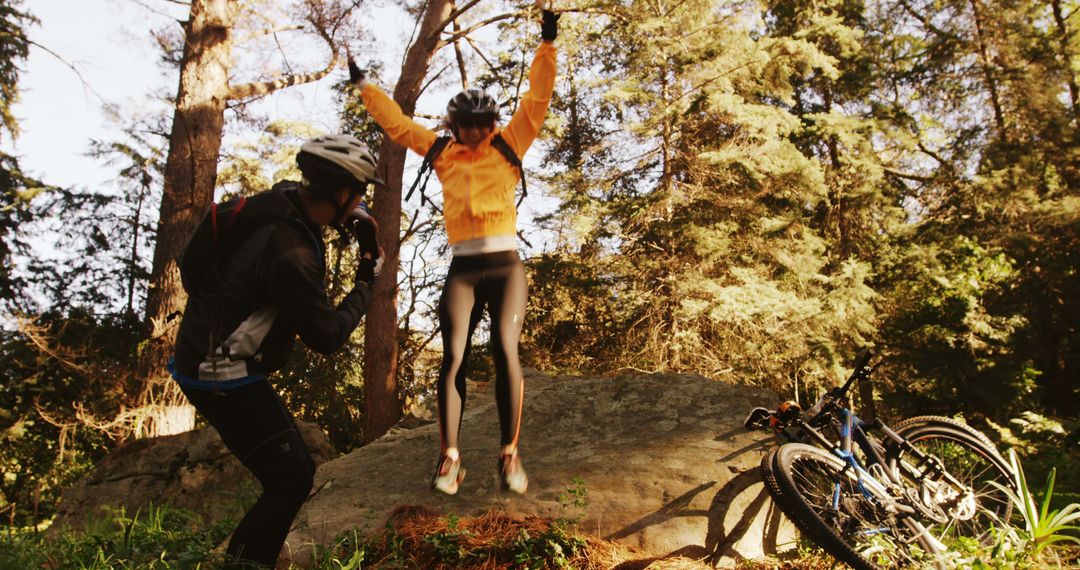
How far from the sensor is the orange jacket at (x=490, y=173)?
3.57 m

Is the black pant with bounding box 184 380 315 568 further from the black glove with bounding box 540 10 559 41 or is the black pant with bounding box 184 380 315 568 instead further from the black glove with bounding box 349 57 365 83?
the black glove with bounding box 540 10 559 41

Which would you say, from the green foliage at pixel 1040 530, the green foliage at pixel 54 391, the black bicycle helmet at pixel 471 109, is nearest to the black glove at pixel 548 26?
the black bicycle helmet at pixel 471 109

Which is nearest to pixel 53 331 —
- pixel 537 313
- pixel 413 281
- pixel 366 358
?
pixel 413 281

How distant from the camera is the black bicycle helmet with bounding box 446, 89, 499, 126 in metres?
3.61

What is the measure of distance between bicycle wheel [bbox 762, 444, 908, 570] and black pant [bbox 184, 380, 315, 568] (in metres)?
2.37

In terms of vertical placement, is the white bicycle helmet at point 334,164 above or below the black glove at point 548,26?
below

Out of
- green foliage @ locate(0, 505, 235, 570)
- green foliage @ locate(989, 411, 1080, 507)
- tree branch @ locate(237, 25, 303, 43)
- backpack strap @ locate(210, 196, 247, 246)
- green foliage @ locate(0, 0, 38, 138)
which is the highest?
green foliage @ locate(0, 0, 38, 138)

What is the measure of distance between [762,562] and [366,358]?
7999 mm

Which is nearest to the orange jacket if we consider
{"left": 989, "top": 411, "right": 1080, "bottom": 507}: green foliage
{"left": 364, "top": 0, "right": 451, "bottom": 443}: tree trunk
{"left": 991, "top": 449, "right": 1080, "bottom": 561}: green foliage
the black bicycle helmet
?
the black bicycle helmet

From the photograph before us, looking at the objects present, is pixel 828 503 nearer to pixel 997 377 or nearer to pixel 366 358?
pixel 366 358

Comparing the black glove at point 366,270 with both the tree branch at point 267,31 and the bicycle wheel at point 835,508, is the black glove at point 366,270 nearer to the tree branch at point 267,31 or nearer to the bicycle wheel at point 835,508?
the bicycle wheel at point 835,508

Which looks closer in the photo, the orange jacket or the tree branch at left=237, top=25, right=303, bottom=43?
the orange jacket

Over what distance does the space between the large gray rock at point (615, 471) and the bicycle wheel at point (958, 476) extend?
0.83 m

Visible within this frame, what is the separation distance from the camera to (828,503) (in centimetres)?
359
